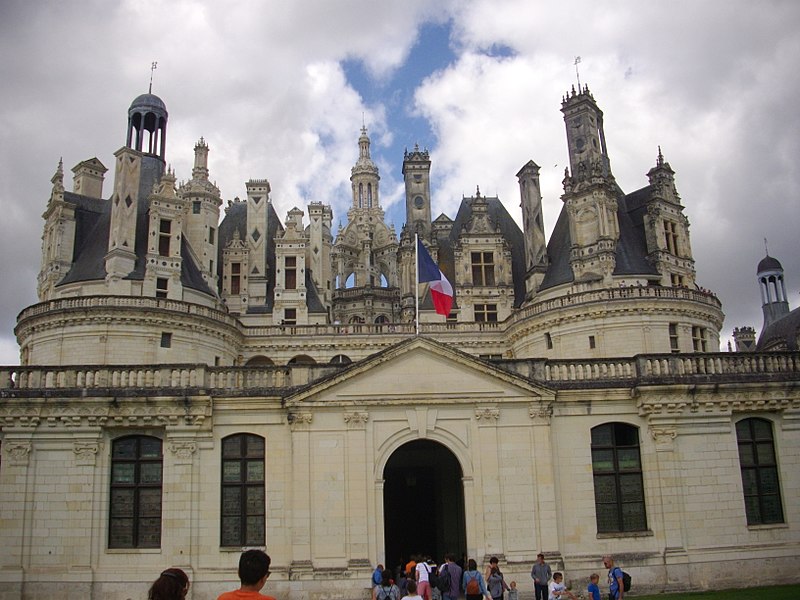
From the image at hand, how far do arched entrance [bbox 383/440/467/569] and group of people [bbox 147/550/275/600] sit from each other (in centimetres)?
2084

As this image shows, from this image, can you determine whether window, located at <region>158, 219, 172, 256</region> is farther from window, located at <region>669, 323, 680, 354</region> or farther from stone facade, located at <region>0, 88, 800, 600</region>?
window, located at <region>669, 323, 680, 354</region>

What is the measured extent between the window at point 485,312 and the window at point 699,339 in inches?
446

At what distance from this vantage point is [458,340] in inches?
1640

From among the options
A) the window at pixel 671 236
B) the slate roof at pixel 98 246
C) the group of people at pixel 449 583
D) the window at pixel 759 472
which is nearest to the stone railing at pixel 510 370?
the window at pixel 759 472

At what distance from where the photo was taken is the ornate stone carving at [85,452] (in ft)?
70.8

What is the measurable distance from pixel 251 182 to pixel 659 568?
35.1m

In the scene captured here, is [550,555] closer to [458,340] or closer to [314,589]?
[314,589]

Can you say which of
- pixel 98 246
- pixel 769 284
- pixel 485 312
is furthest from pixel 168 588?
pixel 769 284

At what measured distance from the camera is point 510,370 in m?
22.8

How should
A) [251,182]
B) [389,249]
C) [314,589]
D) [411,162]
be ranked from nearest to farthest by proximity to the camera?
[314,589], [251,182], [411,162], [389,249]

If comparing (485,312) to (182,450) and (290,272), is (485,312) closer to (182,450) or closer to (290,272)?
(290,272)

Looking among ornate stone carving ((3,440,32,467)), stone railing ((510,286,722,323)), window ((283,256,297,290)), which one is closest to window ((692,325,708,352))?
stone railing ((510,286,722,323))

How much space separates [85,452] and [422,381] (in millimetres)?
9958

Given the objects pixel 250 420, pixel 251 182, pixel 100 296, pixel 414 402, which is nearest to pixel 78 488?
pixel 250 420
